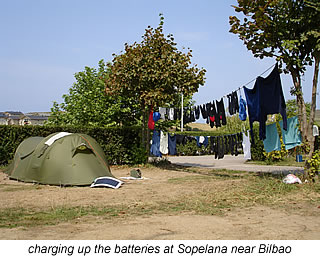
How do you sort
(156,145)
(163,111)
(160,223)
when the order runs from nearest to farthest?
(160,223) < (163,111) < (156,145)

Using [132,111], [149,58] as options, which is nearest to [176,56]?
[149,58]

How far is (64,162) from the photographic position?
999cm

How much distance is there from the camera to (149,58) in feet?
45.7

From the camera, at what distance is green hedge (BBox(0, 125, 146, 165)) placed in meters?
15.2

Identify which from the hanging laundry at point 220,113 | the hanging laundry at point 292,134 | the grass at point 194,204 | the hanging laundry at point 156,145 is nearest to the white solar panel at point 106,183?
the grass at point 194,204

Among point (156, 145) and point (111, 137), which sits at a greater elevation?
point (111, 137)

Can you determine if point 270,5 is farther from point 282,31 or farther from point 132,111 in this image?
point 132,111

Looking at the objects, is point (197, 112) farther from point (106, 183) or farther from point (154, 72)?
point (106, 183)

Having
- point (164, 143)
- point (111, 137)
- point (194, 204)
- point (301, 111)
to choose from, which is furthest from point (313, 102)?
point (111, 137)

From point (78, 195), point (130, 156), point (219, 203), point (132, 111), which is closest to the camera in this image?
point (219, 203)

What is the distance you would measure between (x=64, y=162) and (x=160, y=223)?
5397 mm

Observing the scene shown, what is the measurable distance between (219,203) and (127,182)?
14.0 feet
